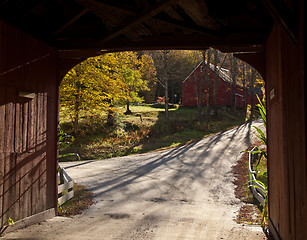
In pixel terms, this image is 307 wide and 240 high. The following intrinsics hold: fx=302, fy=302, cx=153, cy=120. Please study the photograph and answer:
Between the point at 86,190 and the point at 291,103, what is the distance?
790 cm

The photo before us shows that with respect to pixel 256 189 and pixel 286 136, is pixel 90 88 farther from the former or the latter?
pixel 286 136

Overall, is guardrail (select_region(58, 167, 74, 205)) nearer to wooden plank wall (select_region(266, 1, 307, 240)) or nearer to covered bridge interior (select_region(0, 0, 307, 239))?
covered bridge interior (select_region(0, 0, 307, 239))

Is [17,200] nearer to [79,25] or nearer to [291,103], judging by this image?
[79,25]

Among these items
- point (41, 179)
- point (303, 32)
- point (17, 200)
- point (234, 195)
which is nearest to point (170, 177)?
point (234, 195)

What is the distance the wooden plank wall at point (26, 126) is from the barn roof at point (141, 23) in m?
0.38

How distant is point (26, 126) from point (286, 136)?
4.37m

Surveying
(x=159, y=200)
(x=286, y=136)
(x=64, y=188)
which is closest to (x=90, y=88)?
(x=64, y=188)

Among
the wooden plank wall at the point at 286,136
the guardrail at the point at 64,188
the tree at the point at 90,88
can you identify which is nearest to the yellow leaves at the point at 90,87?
the tree at the point at 90,88

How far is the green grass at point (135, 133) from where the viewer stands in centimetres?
1909

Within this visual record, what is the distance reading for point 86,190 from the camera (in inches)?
395

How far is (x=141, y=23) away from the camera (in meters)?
5.27

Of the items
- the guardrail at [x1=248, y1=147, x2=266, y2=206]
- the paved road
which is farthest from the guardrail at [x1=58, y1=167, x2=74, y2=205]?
the guardrail at [x1=248, y1=147, x2=266, y2=206]

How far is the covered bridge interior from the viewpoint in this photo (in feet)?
12.8

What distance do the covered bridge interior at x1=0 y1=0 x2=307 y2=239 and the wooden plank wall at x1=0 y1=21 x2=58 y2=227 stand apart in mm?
18
